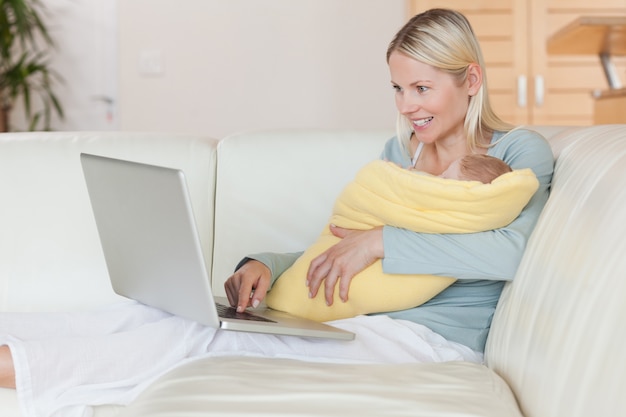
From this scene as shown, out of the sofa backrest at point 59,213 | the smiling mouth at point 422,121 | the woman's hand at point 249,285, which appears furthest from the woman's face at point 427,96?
the sofa backrest at point 59,213

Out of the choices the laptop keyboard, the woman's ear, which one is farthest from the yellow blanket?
the woman's ear

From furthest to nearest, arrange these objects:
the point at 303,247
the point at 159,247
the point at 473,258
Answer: the point at 303,247 < the point at 473,258 < the point at 159,247

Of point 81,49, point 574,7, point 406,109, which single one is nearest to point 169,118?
point 81,49

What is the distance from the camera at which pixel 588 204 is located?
1312 millimetres

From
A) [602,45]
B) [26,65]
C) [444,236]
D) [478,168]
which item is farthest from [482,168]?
[26,65]

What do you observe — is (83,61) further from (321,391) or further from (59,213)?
(321,391)

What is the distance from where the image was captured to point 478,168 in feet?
5.24

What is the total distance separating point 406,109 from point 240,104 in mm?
2557

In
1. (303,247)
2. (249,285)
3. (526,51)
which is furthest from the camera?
(526,51)

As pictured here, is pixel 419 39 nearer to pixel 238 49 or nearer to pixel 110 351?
pixel 110 351

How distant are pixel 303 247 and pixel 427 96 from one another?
20.1 inches

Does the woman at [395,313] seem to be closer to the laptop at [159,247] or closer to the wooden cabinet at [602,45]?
the laptop at [159,247]

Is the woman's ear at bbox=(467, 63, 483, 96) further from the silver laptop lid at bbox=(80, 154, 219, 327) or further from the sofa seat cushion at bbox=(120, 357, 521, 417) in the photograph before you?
the silver laptop lid at bbox=(80, 154, 219, 327)

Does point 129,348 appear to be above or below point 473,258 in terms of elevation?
below
